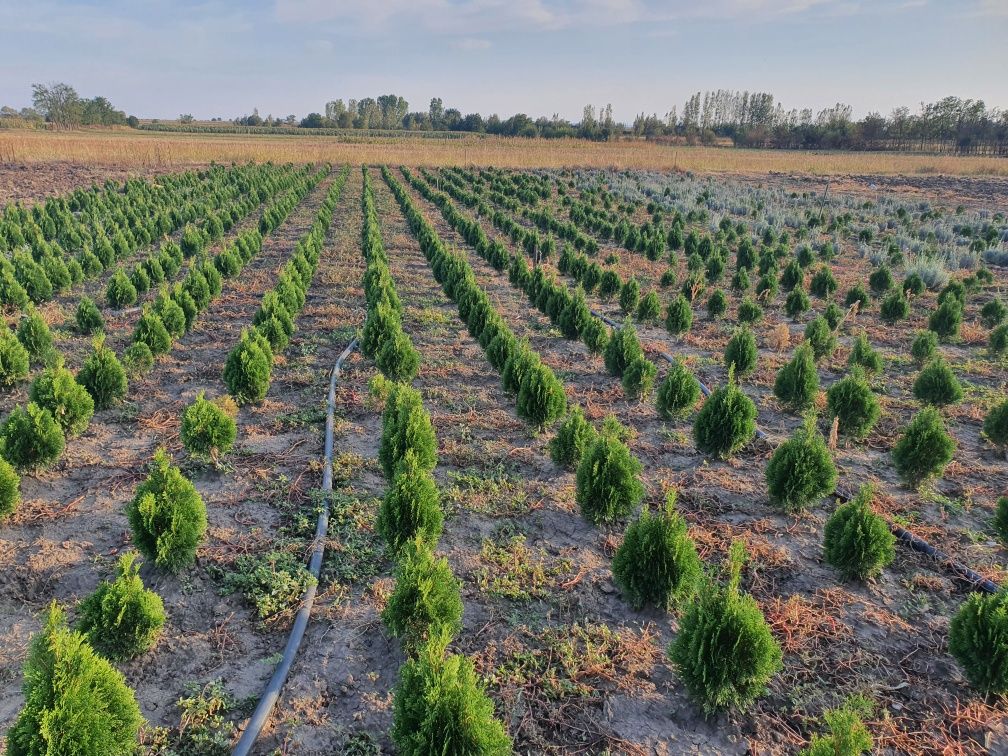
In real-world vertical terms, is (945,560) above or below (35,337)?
below

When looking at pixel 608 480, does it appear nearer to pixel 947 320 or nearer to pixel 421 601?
pixel 421 601

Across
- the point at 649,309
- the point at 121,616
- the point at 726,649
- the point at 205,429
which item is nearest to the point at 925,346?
the point at 649,309

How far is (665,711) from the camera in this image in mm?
4105

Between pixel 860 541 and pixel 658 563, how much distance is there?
1.75 metres

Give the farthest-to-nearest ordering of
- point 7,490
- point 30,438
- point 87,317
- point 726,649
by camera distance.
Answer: point 87,317 < point 30,438 < point 7,490 < point 726,649

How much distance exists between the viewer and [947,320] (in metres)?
12.0

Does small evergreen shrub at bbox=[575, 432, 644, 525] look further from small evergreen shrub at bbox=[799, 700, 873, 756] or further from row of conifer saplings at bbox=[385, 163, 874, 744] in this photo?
small evergreen shrub at bbox=[799, 700, 873, 756]

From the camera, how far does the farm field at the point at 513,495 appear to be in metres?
4.12

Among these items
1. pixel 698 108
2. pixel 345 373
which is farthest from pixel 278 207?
pixel 698 108

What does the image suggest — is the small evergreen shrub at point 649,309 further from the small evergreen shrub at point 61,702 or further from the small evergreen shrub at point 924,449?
the small evergreen shrub at point 61,702

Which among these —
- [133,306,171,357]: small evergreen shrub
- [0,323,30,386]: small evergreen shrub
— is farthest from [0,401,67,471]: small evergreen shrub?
[133,306,171,357]: small evergreen shrub

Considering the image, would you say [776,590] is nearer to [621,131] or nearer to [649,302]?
[649,302]

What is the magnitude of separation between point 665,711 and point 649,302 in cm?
952

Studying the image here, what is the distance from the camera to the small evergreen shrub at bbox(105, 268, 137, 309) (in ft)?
41.0
